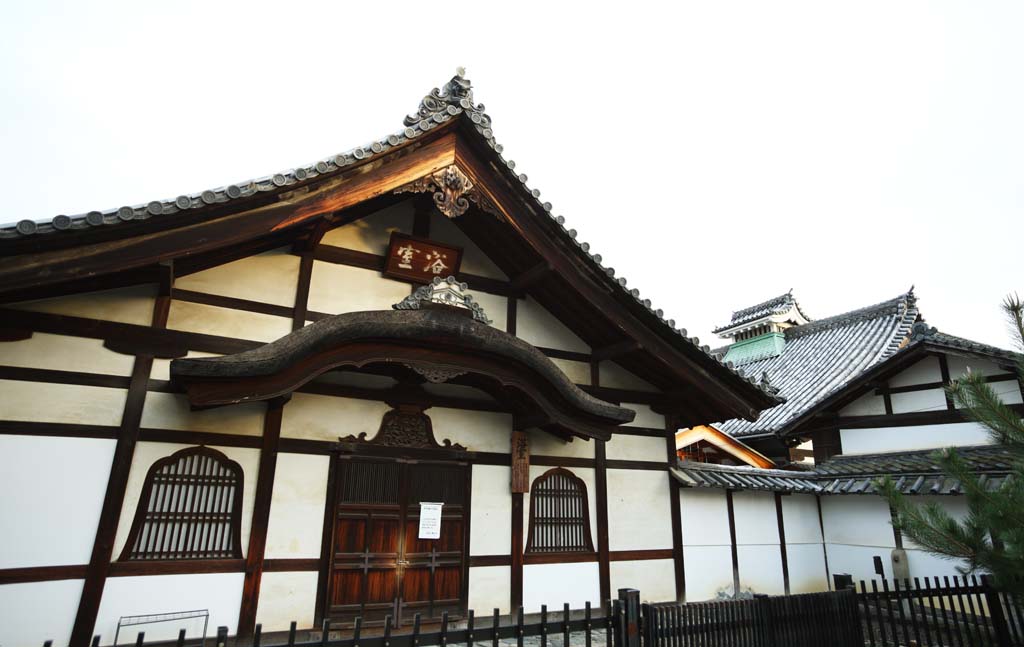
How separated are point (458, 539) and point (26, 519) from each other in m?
4.92

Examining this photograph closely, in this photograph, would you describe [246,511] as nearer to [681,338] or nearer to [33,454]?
[33,454]

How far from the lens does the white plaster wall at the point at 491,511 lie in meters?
8.21

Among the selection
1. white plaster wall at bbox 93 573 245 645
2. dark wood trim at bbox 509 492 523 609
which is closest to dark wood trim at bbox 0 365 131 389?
white plaster wall at bbox 93 573 245 645

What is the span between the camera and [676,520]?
986cm

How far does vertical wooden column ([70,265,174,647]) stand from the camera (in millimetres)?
5906

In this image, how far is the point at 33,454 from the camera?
6004 millimetres

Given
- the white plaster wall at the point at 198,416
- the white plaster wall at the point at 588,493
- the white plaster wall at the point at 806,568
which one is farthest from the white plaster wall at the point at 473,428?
the white plaster wall at the point at 806,568

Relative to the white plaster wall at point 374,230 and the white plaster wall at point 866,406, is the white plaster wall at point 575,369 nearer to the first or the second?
the white plaster wall at point 374,230

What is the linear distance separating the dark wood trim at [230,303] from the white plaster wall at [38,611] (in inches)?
129

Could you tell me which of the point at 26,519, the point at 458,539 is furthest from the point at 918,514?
the point at 26,519

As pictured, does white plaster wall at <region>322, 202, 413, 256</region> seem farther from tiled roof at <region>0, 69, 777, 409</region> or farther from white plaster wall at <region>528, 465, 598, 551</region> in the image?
white plaster wall at <region>528, 465, 598, 551</region>

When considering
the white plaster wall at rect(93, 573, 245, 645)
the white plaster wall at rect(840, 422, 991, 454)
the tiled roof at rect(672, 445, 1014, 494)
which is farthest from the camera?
the white plaster wall at rect(840, 422, 991, 454)

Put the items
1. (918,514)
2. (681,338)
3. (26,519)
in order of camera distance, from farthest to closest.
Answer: (681,338), (918,514), (26,519)

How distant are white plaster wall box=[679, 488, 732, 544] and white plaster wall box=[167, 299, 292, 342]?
23.9ft
